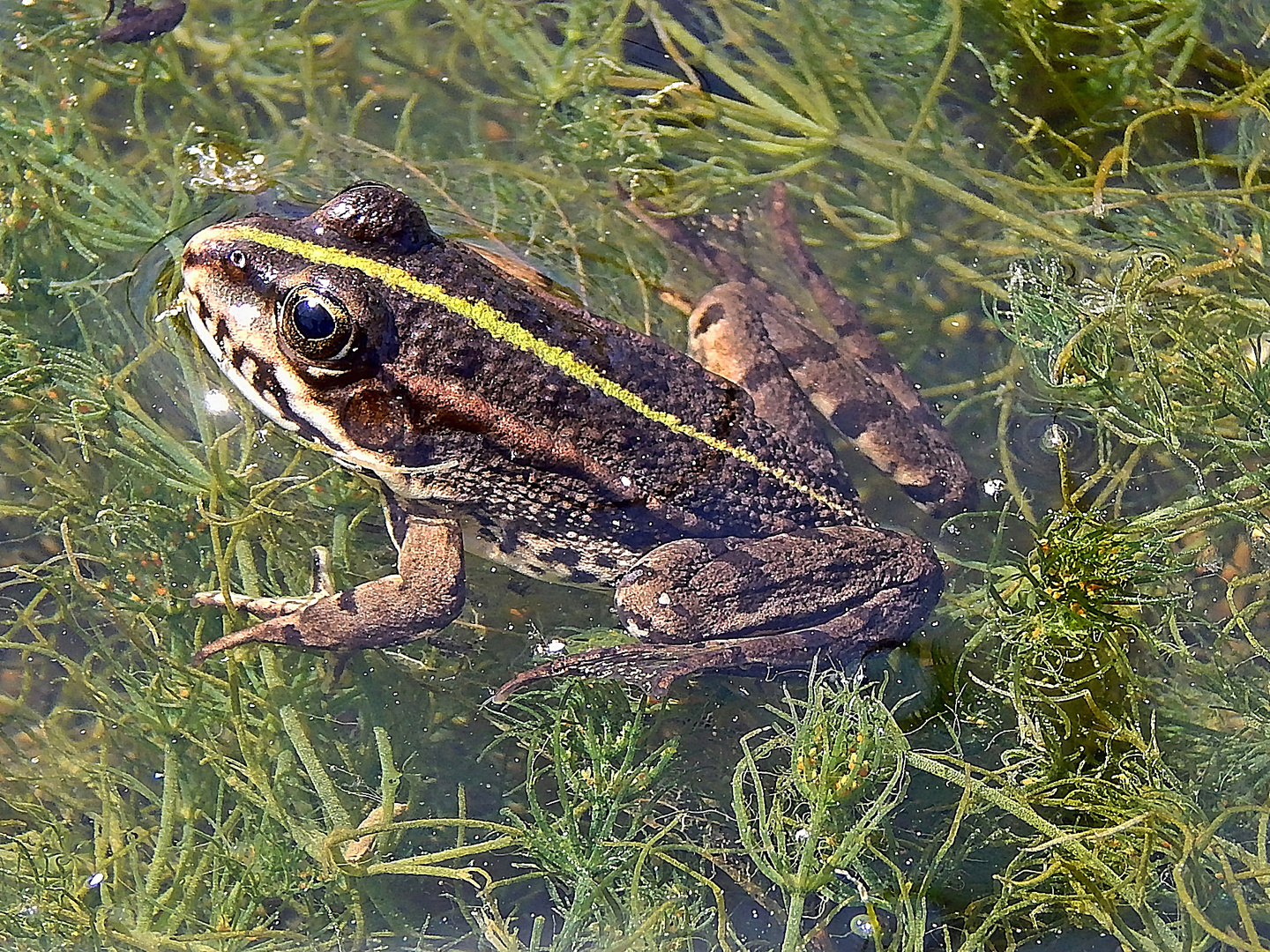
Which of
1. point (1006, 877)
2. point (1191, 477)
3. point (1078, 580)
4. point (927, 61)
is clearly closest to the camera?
point (1078, 580)

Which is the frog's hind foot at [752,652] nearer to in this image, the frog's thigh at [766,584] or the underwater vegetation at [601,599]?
the frog's thigh at [766,584]

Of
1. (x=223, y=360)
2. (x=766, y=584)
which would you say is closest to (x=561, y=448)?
(x=766, y=584)

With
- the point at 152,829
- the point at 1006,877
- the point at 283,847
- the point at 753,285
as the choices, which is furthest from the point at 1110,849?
the point at 152,829

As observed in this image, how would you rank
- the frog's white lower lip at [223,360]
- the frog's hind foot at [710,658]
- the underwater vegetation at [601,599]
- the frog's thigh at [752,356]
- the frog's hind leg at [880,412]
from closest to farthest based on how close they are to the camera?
1. the frog's white lower lip at [223,360]
2. the frog's hind foot at [710,658]
3. the underwater vegetation at [601,599]
4. the frog's thigh at [752,356]
5. the frog's hind leg at [880,412]

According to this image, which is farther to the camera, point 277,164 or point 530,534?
point 277,164

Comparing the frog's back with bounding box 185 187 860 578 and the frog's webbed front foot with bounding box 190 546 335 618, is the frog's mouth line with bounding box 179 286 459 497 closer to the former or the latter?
the frog's back with bounding box 185 187 860 578

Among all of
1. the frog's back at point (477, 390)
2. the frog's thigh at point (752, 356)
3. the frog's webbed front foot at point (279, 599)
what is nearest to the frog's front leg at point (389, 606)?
the frog's webbed front foot at point (279, 599)

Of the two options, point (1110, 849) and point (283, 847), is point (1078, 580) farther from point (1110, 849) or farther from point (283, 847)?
point (283, 847)

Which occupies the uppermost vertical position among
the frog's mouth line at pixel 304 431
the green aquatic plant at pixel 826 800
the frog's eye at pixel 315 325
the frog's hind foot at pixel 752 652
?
the frog's eye at pixel 315 325
